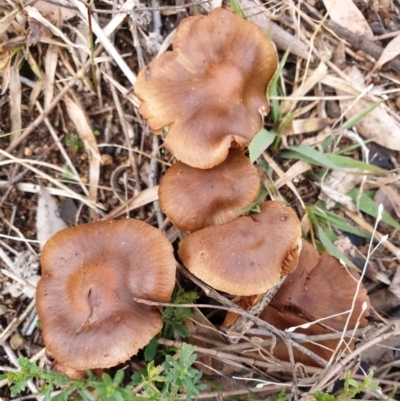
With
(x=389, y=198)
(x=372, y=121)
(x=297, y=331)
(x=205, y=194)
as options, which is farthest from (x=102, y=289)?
(x=372, y=121)

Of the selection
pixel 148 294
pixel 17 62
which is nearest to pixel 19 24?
pixel 17 62

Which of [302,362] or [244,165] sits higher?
[244,165]

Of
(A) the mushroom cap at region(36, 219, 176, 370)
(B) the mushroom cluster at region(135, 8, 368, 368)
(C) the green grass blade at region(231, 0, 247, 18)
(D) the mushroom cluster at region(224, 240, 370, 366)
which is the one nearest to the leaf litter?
(C) the green grass blade at region(231, 0, 247, 18)

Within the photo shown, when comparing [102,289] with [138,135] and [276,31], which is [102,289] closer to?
[138,135]

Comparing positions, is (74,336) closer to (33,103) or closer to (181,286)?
(181,286)

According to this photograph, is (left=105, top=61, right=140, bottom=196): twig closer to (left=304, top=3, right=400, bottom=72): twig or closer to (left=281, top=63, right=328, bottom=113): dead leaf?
(left=281, top=63, right=328, bottom=113): dead leaf

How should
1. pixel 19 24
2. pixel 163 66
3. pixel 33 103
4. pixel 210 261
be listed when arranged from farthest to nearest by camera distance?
pixel 33 103, pixel 19 24, pixel 163 66, pixel 210 261
